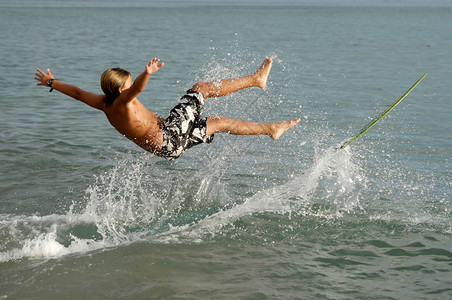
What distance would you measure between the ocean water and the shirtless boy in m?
1.03

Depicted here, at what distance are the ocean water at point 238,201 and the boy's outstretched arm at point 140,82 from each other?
5.58 feet

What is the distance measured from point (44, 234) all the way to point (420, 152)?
657cm

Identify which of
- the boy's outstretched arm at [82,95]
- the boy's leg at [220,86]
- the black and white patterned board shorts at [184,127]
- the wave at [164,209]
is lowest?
the wave at [164,209]

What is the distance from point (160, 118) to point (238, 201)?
186 cm

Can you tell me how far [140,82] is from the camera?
5.92 m

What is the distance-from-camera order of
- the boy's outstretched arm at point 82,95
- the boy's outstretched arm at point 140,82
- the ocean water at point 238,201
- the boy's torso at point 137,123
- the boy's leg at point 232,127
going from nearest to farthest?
the boy's outstretched arm at point 140,82, the ocean water at point 238,201, the boy's torso at point 137,123, the boy's outstretched arm at point 82,95, the boy's leg at point 232,127

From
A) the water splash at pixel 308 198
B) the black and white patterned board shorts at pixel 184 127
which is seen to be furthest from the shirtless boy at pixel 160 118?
the water splash at pixel 308 198

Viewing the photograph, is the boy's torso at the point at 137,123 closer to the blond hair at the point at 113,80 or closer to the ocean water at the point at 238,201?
the blond hair at the point at 113,80

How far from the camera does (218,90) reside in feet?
23.8

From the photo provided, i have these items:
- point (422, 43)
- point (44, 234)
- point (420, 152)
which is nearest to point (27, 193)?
point (44, 234)

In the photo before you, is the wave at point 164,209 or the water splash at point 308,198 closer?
the wave at point 164,209

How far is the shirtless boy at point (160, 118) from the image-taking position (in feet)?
21.0

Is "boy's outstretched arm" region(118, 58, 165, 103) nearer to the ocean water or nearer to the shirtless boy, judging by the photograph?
the shirtless boy

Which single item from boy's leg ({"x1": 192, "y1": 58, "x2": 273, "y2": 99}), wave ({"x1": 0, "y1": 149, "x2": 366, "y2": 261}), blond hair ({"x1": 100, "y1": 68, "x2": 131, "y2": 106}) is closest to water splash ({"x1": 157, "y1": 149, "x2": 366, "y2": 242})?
wave ({"x1": 0, "y1": 149, "x2": 366, "y2": 261})
